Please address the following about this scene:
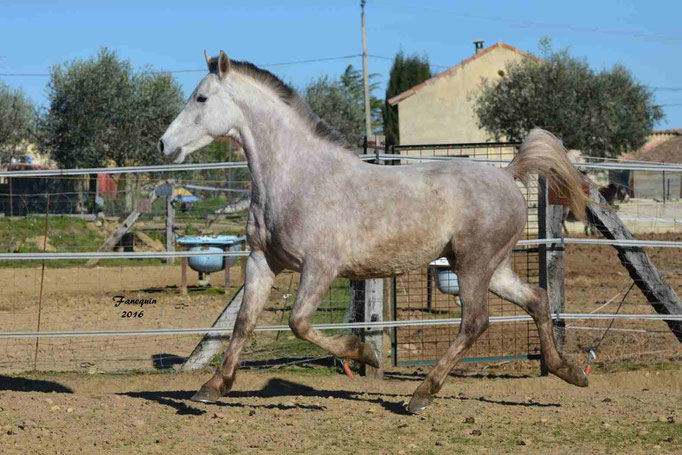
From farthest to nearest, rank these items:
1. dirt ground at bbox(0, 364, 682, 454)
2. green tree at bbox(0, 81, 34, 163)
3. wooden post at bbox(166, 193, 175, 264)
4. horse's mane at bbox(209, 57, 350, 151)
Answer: green tree at bbox(0, 81, 34, 163), wooden post at bbox(166, 193, 175, 264), horse's mane at bbox(209, 57, 350, 151), dirt ground at bbox(0, 364, 682, 454)

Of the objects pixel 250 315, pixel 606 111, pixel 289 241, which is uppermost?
pixel 606 111

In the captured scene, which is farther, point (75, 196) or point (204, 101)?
point (75, 196)

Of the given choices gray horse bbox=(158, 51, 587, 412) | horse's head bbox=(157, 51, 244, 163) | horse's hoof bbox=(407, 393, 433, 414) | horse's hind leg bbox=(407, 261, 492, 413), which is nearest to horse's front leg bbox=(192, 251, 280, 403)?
gray horse bbox=(158, 51, 587, 412)

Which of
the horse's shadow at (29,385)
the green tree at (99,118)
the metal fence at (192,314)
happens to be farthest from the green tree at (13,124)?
the horse's shadow at (29,385)

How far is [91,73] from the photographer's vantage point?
1141 inches

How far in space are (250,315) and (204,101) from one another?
1.36 metres

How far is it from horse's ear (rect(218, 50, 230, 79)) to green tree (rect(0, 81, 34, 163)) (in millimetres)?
29934

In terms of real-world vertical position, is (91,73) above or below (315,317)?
above

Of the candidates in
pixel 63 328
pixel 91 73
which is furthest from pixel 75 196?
pixel 63 328

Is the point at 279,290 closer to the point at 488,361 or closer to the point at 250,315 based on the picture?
the point at 488,361

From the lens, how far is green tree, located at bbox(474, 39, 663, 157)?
3066 centimetres

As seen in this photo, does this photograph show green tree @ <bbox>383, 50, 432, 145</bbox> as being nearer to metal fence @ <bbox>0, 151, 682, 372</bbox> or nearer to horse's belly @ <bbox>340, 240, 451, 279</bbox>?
metal fence @ <bbox>0, 151, 682, 372</bbox>

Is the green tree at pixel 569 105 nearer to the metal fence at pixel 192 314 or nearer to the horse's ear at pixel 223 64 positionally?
the metal fence at pixel 192 314

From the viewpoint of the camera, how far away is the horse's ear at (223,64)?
5.02 metres
